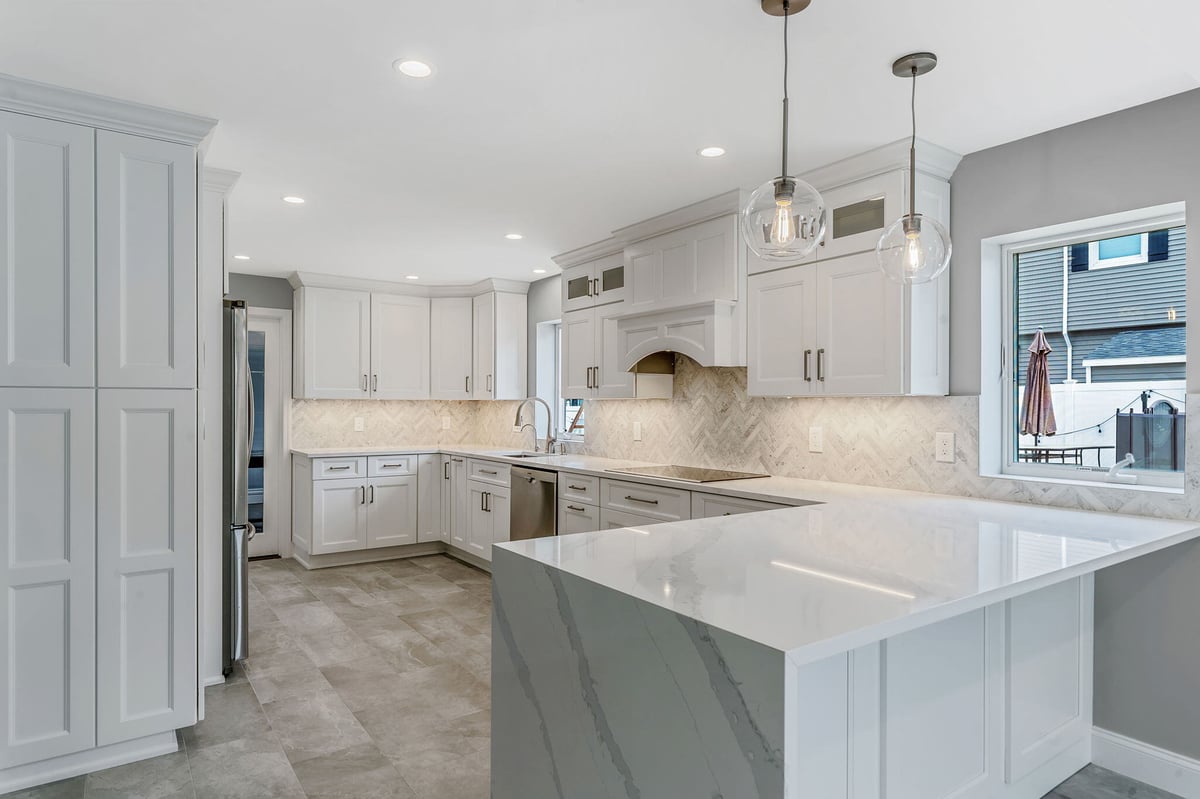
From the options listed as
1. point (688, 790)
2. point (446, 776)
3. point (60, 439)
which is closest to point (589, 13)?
point (688, 790)

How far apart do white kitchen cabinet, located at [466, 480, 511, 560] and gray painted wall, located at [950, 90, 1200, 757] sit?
11.5 ft

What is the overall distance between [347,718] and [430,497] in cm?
314

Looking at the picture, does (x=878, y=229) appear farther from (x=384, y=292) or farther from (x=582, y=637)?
(x=384, y=292)

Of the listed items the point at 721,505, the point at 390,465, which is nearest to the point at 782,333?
the point at 721,505

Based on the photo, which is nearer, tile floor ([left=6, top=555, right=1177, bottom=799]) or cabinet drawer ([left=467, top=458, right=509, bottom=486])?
tile floor ([left=6, top=555, right=1177, bottom=799])

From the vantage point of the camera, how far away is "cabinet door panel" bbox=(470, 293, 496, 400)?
613 cm

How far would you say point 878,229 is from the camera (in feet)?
10.1

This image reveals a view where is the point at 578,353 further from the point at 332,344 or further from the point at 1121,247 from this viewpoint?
the point at 1121,247

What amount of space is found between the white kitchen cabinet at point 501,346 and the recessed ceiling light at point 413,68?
3.75 meters

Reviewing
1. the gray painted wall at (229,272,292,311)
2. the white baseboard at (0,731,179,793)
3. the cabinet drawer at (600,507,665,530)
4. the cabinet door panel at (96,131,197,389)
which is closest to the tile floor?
the white baseboard at (0,731,179,793)

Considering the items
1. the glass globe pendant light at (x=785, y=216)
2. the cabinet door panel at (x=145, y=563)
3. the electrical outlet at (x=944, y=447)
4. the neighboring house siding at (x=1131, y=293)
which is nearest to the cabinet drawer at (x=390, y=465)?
the cabinet door panel at (x=145, y=563)

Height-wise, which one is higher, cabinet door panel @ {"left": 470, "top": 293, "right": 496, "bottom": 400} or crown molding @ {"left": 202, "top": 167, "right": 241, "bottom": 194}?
crown molding @ {"left": 202, "top": 167, "right": 241, "bottom": 194}

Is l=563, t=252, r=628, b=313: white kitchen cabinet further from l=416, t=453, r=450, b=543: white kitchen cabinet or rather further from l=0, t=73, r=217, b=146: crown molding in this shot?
l=0, t=73, r=217, b=146: crown molding

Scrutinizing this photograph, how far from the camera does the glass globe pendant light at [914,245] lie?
2121 mm
